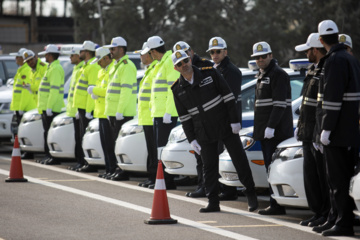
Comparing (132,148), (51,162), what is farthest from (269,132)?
(51,162)

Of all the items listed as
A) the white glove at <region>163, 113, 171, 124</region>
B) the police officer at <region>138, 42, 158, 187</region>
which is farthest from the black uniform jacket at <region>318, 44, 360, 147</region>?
the police officer at <region>138, 42, 158, 187</region>

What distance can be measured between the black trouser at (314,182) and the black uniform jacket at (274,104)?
1.00m

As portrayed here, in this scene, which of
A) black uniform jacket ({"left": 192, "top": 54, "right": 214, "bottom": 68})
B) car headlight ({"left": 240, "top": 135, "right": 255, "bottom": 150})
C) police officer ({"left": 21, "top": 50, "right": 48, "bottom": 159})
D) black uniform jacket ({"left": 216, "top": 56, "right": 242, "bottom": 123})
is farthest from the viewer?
police officer ({"left": 21, "top": 50, "right": 48, "bottom": 159})

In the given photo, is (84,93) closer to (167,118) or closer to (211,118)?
(167,118)

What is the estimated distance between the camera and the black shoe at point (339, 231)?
8.20 metres

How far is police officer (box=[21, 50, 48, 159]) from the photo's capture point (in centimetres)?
1698

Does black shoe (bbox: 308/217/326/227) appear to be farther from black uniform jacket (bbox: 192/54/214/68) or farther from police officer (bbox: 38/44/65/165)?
police officer (bbox: 38/44/65/165)

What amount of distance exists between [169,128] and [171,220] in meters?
3.23

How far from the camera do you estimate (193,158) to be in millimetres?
11547

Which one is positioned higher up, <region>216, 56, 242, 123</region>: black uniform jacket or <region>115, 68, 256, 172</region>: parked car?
<region>216, 56, 242, 123</region>: black uniform jacket

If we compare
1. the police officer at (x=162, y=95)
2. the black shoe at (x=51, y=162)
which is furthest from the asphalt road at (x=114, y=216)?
the black shoe at (x=51, y=162)

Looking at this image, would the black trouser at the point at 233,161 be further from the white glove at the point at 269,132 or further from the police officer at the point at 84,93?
the police officer at the point at 84,93

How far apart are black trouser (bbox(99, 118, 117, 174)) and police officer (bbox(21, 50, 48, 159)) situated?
12.1ft

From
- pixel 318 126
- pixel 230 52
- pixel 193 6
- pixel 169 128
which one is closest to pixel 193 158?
pixel 169 128
